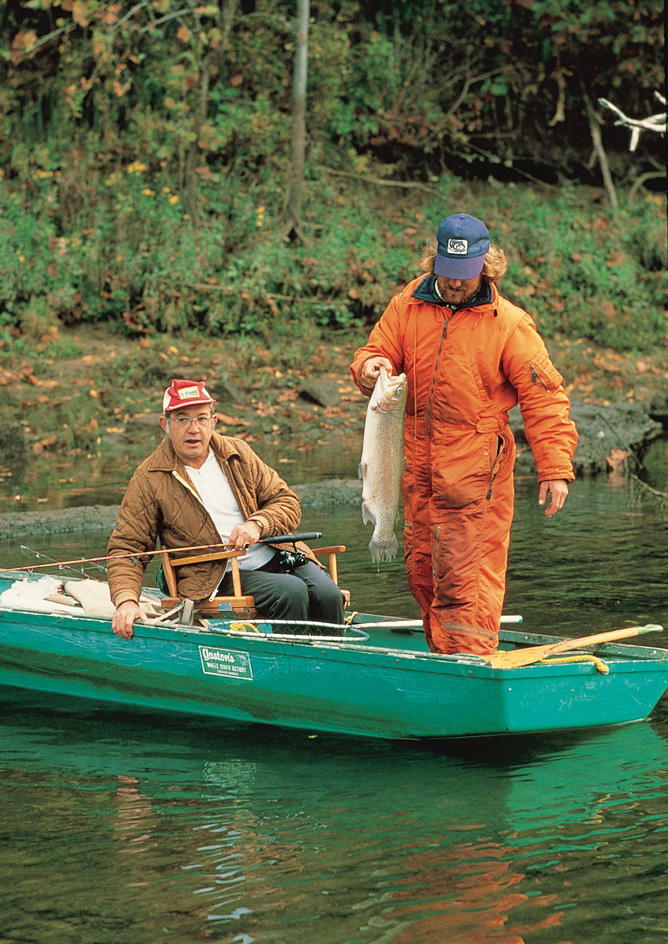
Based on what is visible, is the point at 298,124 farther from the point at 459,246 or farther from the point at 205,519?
the point at 459,246

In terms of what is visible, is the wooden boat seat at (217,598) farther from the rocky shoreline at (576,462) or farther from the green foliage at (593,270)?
the green foliage at (593,270)

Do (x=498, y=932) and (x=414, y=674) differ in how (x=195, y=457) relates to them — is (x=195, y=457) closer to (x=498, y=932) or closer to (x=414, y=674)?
(x=414, y=674)

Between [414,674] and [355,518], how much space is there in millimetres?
6032

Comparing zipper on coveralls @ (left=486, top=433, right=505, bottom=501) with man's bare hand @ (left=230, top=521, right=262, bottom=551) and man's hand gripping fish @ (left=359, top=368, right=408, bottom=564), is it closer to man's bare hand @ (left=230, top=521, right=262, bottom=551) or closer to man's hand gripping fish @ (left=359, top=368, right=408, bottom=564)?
man's hand gripping fish @ (left=359, top=368, right=408, bottom=564)

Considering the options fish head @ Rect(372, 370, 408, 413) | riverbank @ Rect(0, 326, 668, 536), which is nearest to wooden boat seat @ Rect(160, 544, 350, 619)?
fish head @ Rect(372, 370, 408, 413)

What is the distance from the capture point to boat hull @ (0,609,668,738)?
17.3 ft

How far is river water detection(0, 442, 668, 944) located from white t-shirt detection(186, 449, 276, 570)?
801mm

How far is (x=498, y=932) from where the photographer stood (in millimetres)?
3859

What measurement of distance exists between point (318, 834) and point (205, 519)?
1.93m

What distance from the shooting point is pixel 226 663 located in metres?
5.91

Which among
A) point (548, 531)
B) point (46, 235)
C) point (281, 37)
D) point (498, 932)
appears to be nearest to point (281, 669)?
point (498, 932)

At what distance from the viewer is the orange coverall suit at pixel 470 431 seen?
557 cm

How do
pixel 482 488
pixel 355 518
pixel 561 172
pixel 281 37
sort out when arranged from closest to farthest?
pixel 482 488 → pixel 355 518 → pixel 281 37 → pixel 561 172

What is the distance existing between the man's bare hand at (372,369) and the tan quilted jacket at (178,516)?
0.91 m
